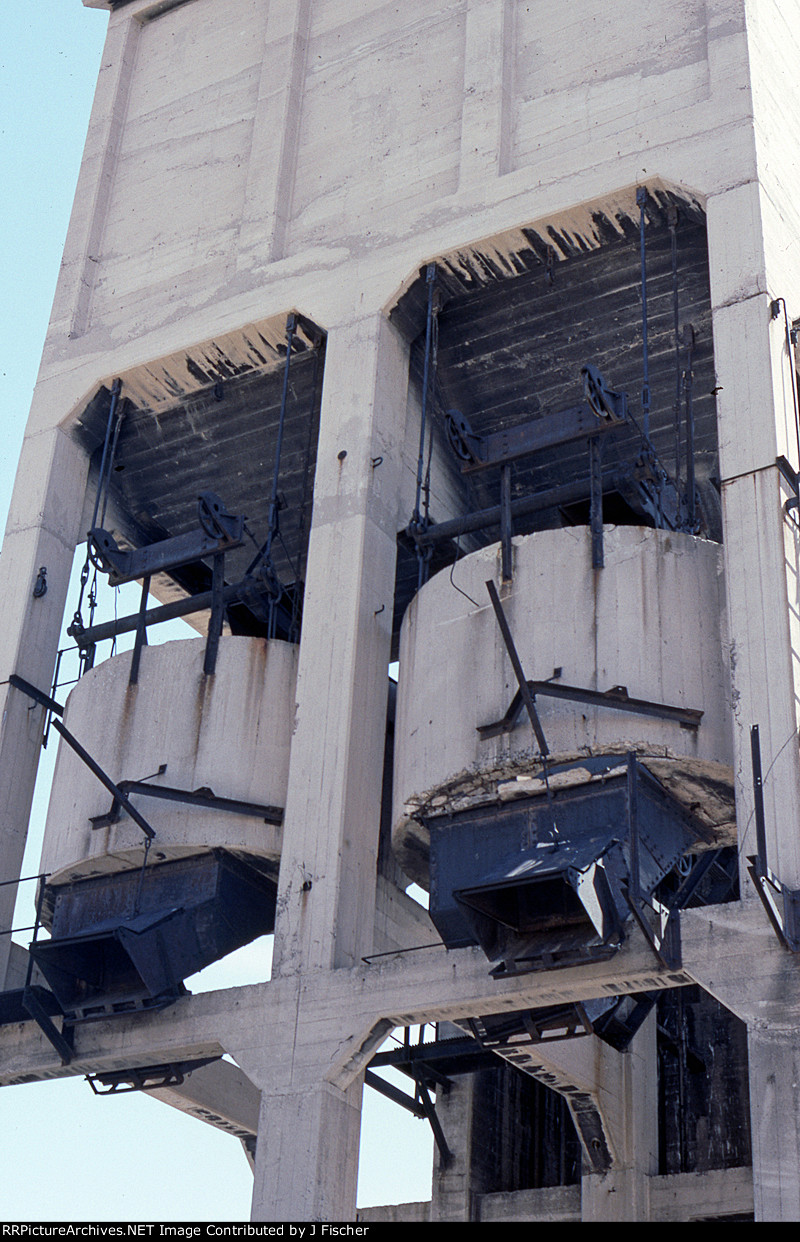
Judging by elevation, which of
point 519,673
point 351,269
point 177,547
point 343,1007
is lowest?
point 343,1007

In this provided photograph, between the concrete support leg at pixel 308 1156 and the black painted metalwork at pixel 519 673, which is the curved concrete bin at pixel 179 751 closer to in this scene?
the concrete support leg at pixel 308 1156

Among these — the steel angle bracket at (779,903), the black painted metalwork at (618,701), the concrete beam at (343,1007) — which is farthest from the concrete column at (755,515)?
the concrete beam at (343,1007)

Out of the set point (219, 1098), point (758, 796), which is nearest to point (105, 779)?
point (219, 1098)

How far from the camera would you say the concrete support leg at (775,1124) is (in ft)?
53.4

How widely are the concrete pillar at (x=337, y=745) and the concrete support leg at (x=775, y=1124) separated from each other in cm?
511

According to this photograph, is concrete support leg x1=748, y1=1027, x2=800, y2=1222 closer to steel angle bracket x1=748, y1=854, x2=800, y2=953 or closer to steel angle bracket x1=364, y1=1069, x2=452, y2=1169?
steel angle bracket x1=748, y1=854, x2=800, y2=953

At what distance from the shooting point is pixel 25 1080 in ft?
74.6

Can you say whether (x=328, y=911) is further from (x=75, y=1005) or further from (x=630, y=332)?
(x=630, y=332)

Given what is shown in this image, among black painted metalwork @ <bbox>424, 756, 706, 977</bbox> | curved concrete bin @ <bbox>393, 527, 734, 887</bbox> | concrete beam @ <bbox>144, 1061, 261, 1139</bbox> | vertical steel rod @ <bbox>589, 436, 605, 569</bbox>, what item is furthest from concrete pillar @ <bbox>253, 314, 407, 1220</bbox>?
concrete beam @ <bbox>144, 1061, 261, 1139</bbox>

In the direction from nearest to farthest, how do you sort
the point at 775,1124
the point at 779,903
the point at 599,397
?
the point at 775,1124 → the point at 779,903 → the point at 599,397

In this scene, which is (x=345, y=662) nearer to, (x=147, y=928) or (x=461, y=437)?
(x=461, y=437)

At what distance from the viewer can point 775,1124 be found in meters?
16.6

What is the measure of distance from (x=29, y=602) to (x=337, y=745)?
6.89m

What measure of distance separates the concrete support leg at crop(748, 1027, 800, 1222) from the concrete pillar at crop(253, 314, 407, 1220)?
511 centimetres
